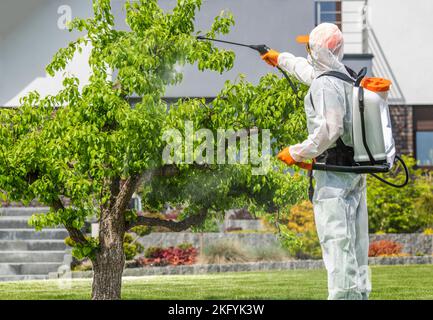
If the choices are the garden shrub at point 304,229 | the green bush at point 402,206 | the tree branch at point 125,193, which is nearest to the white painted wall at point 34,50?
the tree branch at point 125,193

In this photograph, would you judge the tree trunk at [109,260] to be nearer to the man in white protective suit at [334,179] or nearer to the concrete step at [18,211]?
the concrete step at [18,211]

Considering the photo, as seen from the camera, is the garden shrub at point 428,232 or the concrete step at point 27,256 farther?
the garden shrub at point 428,232

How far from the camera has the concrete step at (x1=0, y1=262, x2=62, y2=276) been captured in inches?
355

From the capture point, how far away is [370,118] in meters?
4.92

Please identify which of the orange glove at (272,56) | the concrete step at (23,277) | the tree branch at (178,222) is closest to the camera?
the orange glove at (272,56)

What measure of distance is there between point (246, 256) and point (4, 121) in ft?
17.3

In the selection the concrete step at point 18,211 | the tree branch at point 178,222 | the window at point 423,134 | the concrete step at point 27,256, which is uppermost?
the window at point 423,134

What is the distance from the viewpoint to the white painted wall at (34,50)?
772 centimetres

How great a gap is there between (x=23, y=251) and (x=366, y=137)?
211 inches

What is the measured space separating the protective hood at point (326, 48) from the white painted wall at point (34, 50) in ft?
10.2
